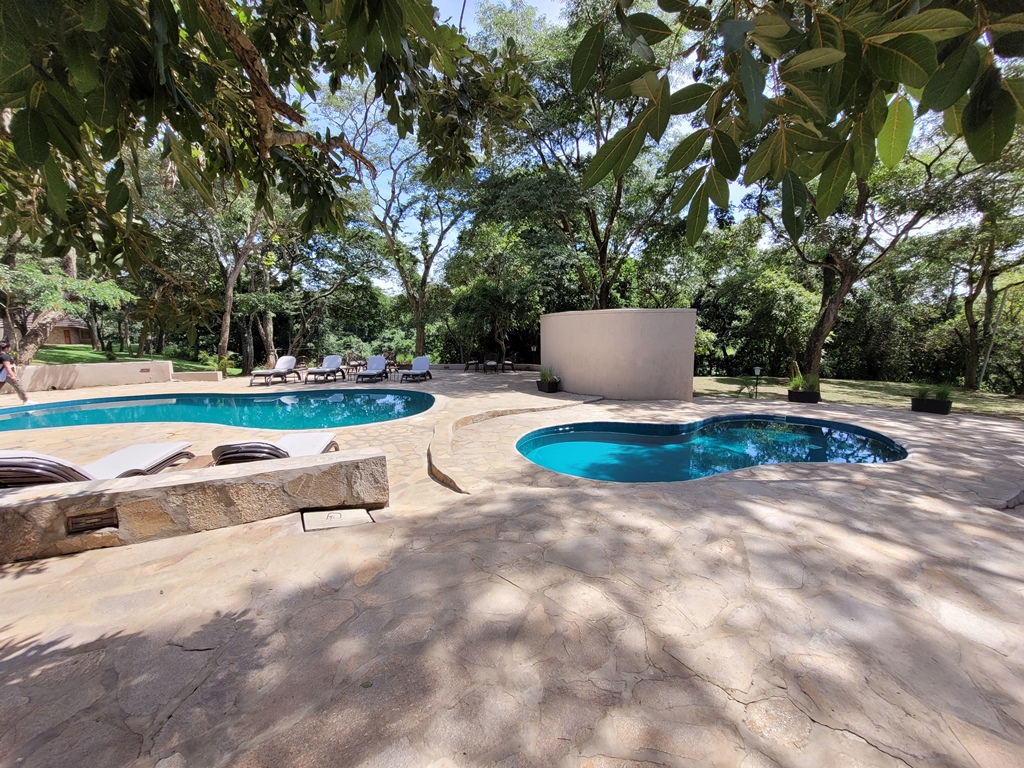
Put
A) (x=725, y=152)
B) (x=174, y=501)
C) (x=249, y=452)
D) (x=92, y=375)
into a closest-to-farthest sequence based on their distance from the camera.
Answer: (x=725, y=152) < (x=174, y=501) < (x=249, y=452) < (x=92, y=375)

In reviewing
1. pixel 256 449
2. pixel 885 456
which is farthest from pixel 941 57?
pixel 885 456

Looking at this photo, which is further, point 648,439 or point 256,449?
point 648,439

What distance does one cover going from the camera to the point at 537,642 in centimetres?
176

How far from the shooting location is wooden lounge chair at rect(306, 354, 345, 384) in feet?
48.4

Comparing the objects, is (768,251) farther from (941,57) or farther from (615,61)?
(941,57)

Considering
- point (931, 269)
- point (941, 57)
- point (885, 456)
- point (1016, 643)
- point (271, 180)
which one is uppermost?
point (931, 269)

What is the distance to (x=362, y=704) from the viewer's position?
144 centimetres

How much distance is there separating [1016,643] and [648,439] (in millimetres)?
6347

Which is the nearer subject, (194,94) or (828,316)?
(194,94)

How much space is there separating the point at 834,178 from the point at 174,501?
4090 millimetres

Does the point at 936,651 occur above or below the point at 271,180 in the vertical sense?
below

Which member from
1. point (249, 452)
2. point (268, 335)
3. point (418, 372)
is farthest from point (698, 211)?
point (268, 335)

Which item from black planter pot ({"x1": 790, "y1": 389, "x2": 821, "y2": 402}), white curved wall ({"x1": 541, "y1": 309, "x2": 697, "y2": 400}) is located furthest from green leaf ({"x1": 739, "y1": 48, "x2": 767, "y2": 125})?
black planter pot ({"x1": 790, "y1": 389, "x2": 821, "y2": 402})

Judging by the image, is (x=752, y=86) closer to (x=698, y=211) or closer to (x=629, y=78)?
(x=629, y=78)
